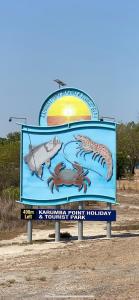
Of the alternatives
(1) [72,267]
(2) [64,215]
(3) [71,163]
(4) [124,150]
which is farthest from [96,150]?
(4) [124,150]

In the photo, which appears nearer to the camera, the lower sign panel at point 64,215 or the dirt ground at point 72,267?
the dirt ground at point 72,267

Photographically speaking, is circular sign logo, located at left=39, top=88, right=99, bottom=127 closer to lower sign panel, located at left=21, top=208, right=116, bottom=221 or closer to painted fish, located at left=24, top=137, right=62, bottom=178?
painted fish, located at left=24, top=137, right=62, bottom=178

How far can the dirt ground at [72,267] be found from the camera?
10.9 meters

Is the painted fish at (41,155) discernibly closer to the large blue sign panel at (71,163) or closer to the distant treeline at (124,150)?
the large blue sign panel at (71,163)

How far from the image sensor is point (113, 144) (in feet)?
66.9

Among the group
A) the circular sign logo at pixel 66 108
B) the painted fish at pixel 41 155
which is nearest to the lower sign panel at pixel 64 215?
the painted fish at pixel 41 155

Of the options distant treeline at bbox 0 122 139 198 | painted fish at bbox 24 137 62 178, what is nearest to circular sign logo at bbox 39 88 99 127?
painted fish at bbox 24 137 62 178

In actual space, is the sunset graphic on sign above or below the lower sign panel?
above

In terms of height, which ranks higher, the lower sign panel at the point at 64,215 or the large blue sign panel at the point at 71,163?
the large blue sign panel at the point at 71,163

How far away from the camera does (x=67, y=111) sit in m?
21.4

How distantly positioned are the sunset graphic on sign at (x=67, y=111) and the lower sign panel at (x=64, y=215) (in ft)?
10.3

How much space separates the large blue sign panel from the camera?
20.3 meters

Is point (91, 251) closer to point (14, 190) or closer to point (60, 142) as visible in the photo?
point (60, 142)

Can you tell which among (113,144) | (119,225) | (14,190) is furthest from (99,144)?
(14,190)
